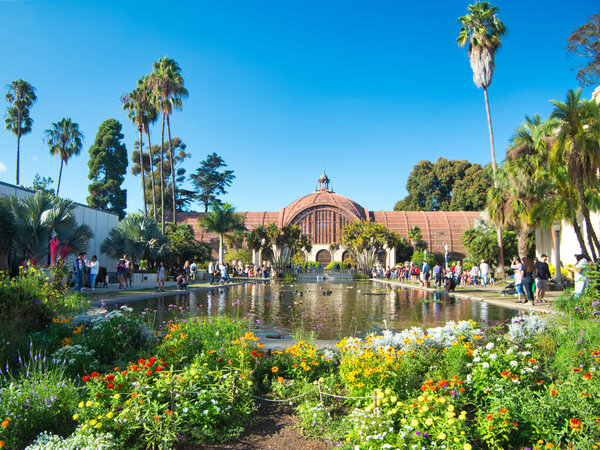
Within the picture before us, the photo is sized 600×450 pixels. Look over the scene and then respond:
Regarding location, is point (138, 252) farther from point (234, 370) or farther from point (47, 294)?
point (234, 370)

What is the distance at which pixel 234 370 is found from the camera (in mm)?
4387

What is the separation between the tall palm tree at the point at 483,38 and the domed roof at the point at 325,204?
2995cm

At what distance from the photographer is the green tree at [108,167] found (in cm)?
4816

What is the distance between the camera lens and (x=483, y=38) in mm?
27141

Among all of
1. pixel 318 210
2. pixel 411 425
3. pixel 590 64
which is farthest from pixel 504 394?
pixel 318 210

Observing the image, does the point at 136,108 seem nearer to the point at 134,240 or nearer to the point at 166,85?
the point at 166,85

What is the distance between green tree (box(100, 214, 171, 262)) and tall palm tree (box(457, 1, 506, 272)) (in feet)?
70.5

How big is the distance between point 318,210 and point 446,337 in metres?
53.3

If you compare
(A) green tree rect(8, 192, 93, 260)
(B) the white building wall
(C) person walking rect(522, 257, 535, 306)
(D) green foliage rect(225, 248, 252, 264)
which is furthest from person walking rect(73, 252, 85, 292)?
(D) green foliage rect(225, 248, 252, 264)

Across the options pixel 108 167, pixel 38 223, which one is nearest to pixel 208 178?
pixel 108 167

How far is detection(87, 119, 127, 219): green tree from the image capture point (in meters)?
48.2

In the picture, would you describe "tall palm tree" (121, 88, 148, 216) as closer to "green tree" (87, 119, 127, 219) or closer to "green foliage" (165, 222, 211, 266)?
"green foliage" (165, 222, 211, 266)

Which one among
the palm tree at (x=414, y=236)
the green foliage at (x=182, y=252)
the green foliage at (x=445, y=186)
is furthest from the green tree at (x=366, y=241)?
the green foliage at (x=445, y=186)

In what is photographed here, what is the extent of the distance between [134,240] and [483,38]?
24993mm
